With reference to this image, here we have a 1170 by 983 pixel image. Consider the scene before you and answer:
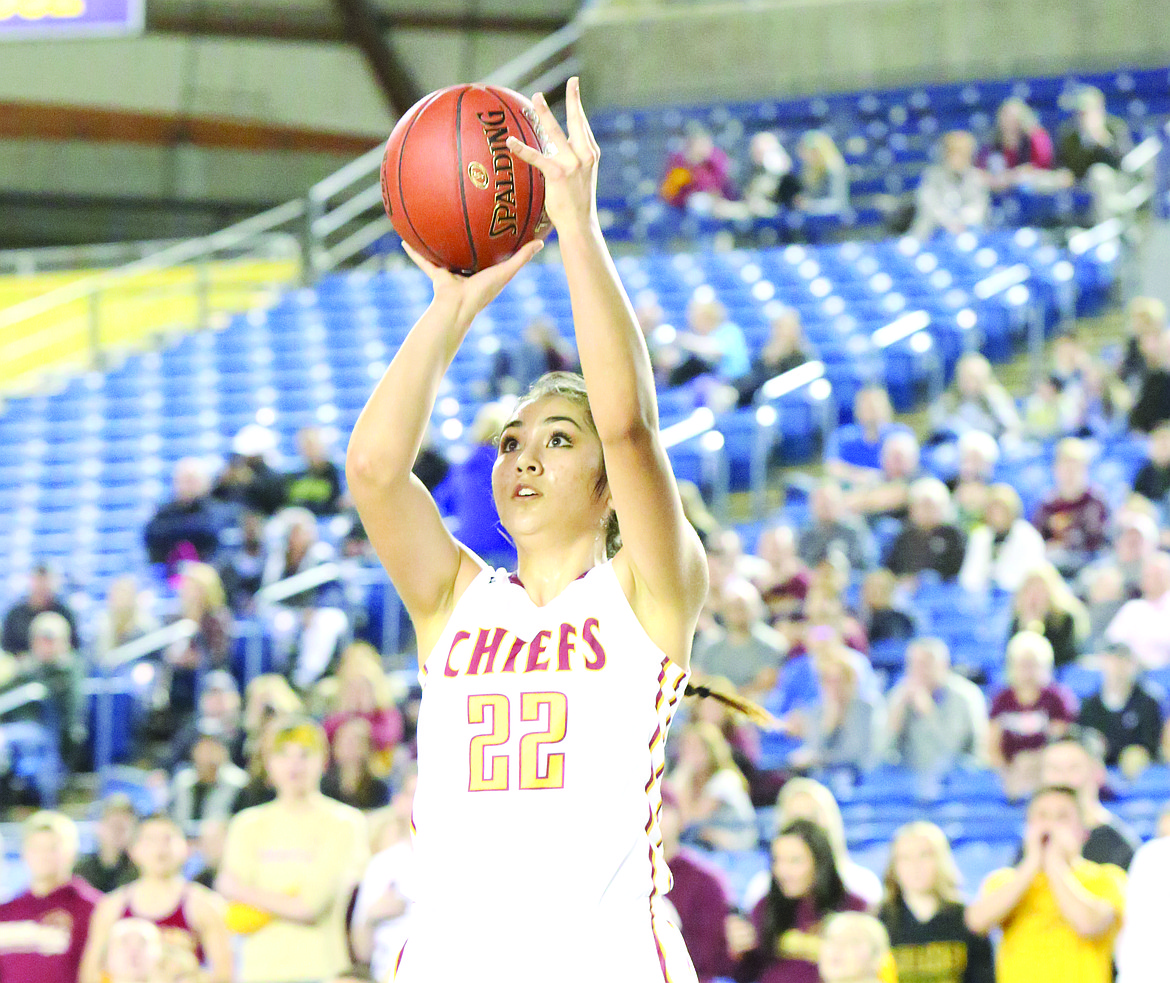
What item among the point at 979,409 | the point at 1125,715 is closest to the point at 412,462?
the point at 1125,715

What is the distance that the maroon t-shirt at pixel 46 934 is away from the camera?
5.77 meters

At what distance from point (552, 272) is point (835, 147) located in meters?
3.10

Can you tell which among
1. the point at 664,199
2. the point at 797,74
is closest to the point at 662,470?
the point at 664,199

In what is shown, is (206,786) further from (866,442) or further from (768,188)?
(768,188)

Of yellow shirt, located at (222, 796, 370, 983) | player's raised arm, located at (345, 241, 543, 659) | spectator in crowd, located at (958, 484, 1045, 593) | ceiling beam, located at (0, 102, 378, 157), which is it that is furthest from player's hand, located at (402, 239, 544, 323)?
ceiling beam, located at (0, 102, 378, 157)

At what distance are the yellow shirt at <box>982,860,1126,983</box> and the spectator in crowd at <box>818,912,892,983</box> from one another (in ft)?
1.35

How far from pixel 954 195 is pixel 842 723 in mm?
7351

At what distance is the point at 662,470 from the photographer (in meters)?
2.55

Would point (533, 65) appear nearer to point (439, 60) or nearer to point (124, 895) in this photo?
point (439, 60)

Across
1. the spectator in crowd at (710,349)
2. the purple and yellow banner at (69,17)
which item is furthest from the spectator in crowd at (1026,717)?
the purple and yellow banner at (69,17)

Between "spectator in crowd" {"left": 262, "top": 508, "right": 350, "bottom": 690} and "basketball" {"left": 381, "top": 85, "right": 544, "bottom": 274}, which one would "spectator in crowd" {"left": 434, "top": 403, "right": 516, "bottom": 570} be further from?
"spectator in crowd" {"left": 262, "top": 508, "right": 350, "bottom": 690}

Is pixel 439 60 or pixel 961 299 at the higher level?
pixel 439 60

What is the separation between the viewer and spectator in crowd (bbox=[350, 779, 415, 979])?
564cm

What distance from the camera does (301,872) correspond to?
19.4ft
